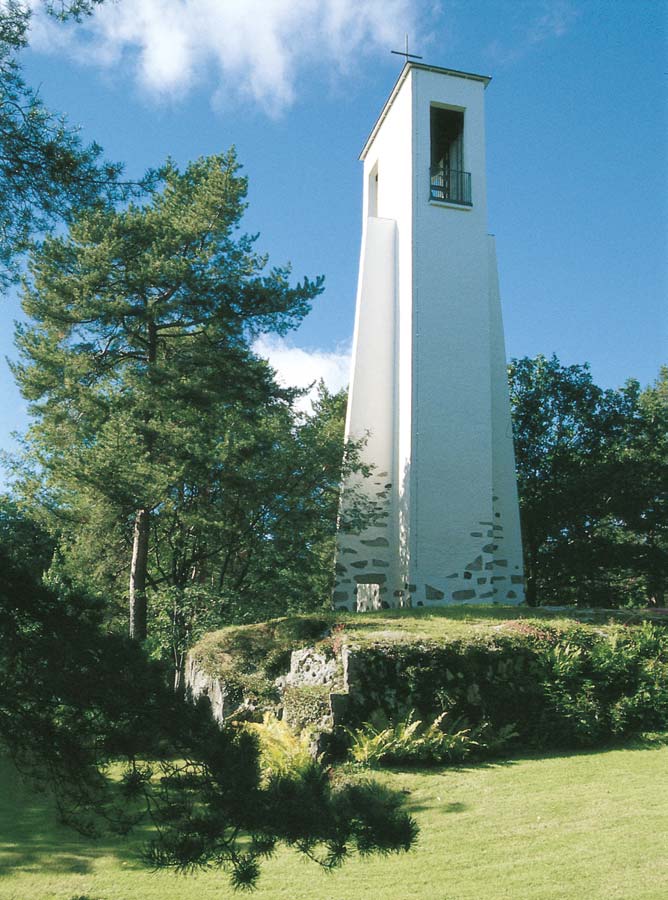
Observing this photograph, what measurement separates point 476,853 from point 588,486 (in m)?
14.5

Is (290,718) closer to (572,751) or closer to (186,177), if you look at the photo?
(572,751)

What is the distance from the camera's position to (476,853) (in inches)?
184

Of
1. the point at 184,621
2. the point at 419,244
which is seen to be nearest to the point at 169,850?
the point at 184,621

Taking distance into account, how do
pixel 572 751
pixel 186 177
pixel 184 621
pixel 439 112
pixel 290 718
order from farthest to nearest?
1. pixel 439 112
2. pixel 186 177
3. pixel 184 621
4. pixel 290 718
5. pixel 572 751

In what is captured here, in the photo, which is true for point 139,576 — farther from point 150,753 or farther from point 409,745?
point 150,753

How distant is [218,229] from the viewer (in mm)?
12594

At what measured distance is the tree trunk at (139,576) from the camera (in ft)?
38.9

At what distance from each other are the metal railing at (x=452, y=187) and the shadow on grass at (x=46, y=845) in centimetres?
1245

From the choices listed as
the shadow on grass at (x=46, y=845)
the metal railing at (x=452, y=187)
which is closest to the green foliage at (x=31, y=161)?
the shadow on grass at (x=46, y=845)

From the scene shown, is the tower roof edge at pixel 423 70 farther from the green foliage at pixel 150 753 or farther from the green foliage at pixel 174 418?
the green foliage at pixel 150 753

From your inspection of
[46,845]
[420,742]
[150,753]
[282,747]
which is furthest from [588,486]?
[150,753]

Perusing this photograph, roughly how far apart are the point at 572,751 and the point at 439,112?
13506 millimetres

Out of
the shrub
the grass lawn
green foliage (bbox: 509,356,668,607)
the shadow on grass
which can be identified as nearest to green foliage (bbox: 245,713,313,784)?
the shrub

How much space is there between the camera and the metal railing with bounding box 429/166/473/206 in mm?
14039
